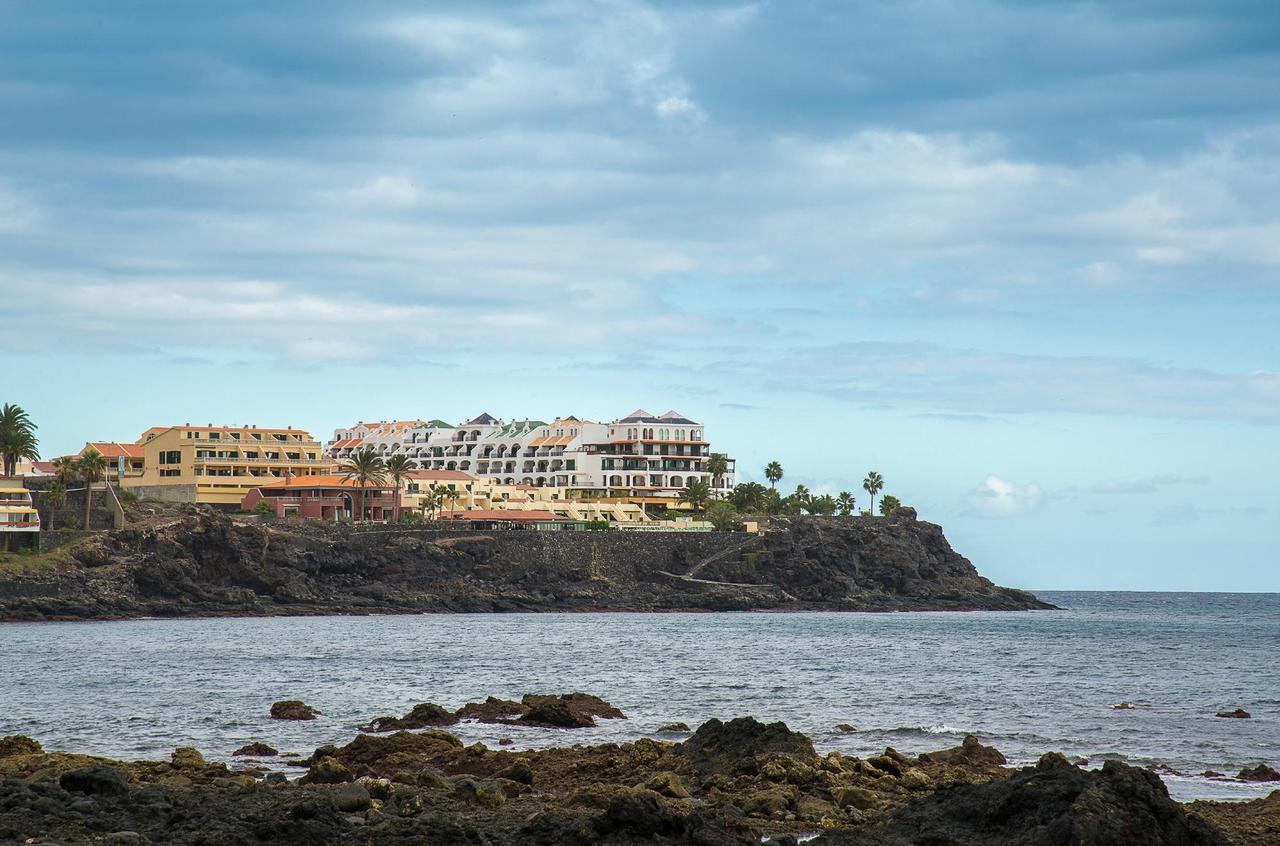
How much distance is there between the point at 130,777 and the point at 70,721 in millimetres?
16990

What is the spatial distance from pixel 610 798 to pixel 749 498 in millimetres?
166776

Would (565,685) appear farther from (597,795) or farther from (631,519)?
(631,519)

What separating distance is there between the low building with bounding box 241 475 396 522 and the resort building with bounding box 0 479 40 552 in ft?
112

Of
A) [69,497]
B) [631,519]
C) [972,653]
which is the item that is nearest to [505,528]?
[631,519]

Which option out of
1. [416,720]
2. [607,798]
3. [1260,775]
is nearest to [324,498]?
[416,720]

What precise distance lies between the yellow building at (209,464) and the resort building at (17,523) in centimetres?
3469

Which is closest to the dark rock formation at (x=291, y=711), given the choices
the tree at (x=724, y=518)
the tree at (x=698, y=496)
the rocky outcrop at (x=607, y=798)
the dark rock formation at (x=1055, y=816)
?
the rocky outcrop at (x=607, y=798)

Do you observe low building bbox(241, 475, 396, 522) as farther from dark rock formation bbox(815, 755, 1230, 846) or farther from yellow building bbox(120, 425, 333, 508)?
dark rock formation bbox(815, 755, 1230, 846)

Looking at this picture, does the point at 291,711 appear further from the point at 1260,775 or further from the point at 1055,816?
the point at 1055,816

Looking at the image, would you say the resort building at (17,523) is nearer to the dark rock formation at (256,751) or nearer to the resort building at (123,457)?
the resort building at (123,457)

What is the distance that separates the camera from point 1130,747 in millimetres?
39281

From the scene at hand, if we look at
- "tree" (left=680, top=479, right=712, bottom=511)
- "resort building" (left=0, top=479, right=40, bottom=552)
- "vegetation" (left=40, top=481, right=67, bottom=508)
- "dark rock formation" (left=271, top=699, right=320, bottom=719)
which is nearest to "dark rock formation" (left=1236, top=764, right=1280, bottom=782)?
"dark rock formation" (left=271, top=699, right=320, bottom=719)

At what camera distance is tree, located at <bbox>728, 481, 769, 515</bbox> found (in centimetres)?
19012

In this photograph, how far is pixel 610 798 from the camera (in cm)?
2514
